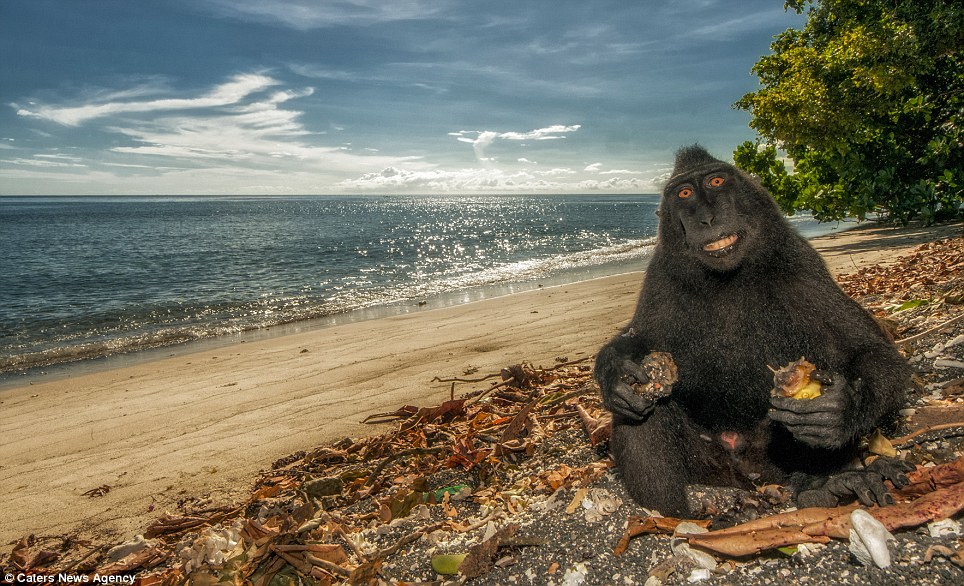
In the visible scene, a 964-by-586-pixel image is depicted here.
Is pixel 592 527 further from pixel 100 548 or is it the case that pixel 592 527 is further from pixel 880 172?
pixel 880 172

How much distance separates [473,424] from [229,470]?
2.70 m

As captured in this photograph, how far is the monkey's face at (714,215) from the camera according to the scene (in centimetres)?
335

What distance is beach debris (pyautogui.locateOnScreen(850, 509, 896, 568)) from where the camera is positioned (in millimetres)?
2506

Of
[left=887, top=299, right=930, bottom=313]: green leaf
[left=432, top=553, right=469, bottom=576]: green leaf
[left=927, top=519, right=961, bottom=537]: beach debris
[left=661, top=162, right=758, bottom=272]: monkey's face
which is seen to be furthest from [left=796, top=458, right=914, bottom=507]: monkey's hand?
[left=887, top=299, right=930, bottom=313]: green leaf

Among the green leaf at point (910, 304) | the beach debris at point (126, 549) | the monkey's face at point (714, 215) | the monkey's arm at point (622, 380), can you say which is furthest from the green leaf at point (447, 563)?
the green leaf at point (910, 304)

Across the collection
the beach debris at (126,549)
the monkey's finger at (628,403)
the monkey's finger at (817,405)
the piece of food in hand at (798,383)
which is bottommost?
the beach debris at (126,549)

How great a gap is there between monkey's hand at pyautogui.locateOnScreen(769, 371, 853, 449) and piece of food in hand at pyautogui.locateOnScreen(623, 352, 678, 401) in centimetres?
55

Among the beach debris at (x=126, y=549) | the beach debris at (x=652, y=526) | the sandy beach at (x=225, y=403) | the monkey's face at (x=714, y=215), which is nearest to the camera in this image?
the beach debris at (x=652, y=526)

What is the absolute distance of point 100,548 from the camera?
448 centimetres

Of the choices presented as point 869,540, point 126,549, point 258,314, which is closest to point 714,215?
point 869,540

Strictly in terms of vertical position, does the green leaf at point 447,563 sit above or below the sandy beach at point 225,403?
above

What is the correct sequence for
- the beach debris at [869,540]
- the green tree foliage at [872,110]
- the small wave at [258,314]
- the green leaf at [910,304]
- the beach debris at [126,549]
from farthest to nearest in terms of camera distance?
1. the small wave at [258,314]
2. the green tree foliage at [872,110]
3. the green leaf at [910,304]
4. the beach debris at [126,549]
5. the beach debris at [869,540]

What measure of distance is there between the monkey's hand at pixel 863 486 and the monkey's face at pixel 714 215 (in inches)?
51.7

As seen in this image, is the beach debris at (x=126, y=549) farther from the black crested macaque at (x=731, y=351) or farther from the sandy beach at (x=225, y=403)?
the black crested macaque at (x=731, y=351)
